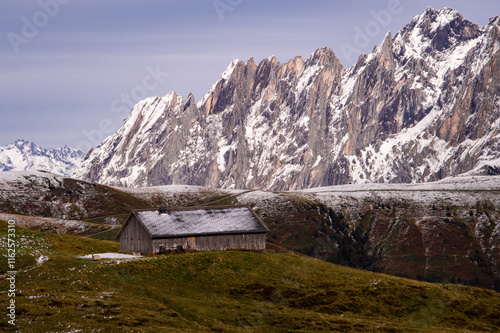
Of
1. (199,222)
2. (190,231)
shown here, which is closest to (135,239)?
(190,231)

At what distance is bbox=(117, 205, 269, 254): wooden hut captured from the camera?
72.2 m

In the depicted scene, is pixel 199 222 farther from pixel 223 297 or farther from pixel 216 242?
pixel 223 297

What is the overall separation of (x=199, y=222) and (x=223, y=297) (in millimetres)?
24671

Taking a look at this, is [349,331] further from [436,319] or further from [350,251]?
[350,251]

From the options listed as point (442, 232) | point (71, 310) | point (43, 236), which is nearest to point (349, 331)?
point (71, 310)

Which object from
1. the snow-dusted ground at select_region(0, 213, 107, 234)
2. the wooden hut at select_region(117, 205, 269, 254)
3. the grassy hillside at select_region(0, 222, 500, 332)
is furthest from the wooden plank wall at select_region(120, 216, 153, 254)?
the snow-dusted ground at select_region(0, 213, 107, 234)

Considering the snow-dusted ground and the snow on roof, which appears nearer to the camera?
the snow on roof

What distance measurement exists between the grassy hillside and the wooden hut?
8.21 metres

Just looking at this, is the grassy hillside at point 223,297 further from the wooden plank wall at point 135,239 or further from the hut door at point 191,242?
the hut door at point 191,242

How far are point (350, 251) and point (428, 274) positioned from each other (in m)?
27.3

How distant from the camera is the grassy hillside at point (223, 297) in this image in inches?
1654

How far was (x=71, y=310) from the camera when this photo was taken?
1633 inches

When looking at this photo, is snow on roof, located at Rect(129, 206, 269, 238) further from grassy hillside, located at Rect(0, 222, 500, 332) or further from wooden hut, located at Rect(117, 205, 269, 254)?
grassy hillside, located at Rect(0, 222, 500, 332)

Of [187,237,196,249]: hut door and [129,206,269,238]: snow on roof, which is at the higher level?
[129,206,269,238]: snow on roof
